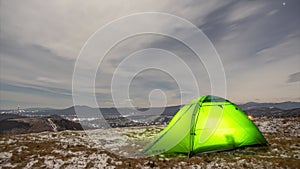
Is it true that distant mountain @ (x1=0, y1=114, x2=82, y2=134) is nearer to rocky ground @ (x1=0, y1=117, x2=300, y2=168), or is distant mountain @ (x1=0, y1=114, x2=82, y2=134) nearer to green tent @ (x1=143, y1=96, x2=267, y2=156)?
rocky ground @ (x1=0, y1=117, x2=300, y2=168)

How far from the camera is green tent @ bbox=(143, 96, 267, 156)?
491 inches

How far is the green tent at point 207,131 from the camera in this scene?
12.5 metres

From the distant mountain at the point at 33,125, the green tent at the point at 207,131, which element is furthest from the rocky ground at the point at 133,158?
the distant mountain at the point at 33,125

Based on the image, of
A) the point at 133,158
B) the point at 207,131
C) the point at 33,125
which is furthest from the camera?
the point at 33,125

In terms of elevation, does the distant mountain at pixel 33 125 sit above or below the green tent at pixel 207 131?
below

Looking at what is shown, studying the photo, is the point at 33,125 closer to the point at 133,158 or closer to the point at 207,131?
the point at 133,158

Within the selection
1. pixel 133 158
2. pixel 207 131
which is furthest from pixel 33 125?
pixel 207 131

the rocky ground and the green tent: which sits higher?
the green tent

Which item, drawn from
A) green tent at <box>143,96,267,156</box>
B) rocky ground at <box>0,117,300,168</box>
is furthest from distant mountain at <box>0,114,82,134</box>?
green tent at <box>143,96,267,156</box>

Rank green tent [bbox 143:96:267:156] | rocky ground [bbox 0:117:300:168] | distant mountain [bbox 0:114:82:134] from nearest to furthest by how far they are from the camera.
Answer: rocky ground [bbox 0:117:300:168] < green tent [bbox 143:96:267:156] < distant mountain [bbox 0:114:82:134]

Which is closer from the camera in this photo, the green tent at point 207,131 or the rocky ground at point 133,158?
the rocky ground at point 133,158

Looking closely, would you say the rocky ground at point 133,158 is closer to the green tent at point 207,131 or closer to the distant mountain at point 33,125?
the green tent at point 207,131

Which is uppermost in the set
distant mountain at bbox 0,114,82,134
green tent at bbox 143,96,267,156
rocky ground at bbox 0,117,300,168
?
green tent at bbox 143,96,267,156

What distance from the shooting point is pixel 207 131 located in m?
12.7
